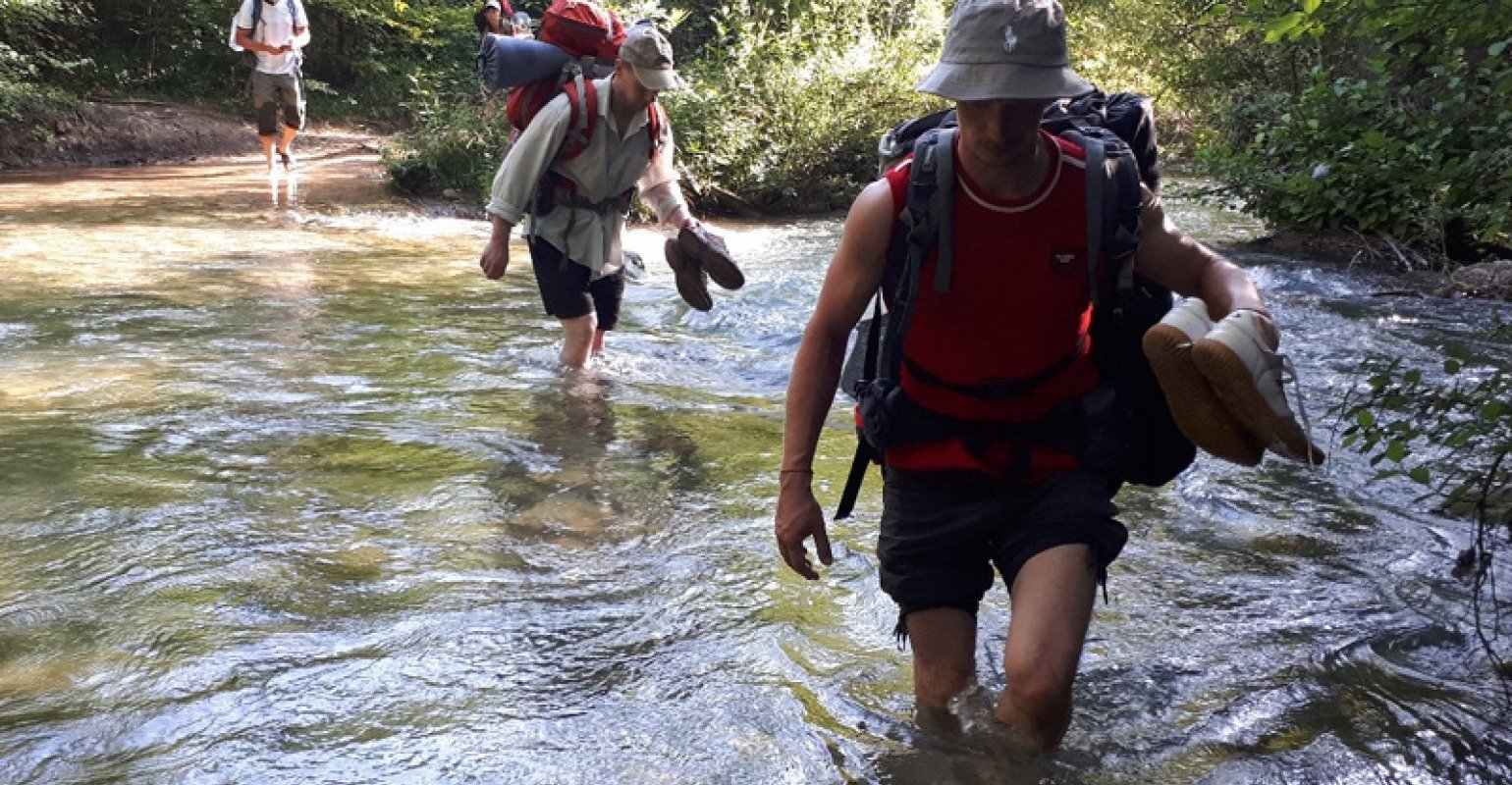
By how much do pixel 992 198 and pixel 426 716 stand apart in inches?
84.6

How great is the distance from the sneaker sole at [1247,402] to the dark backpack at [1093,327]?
1.22ft

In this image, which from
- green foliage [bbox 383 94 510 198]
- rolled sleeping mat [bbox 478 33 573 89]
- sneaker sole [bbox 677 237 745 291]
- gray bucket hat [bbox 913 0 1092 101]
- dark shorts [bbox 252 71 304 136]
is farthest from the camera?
green foliage [bbox 383 94 510 198]

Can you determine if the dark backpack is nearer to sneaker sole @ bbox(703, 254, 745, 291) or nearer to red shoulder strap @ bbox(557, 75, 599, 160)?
red shoulder strap @ bbox(557, 75, 599, 160)

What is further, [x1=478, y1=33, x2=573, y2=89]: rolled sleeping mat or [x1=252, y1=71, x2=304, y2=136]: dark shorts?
[x1=252, y1=71, x2=304, y2=136]: dark shorts

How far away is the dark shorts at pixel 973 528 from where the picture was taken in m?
3.33

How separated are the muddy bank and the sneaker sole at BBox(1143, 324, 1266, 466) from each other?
1729 cm

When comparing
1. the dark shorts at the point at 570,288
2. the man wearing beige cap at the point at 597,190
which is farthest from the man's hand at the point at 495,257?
the dark shorts at the point at 570,288

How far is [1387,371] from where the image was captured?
161 inches

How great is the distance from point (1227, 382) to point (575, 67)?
463cm

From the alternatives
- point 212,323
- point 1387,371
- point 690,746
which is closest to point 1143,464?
point 1387,371

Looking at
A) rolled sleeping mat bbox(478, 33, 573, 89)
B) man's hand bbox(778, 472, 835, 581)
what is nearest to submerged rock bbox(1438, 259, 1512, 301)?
rolled sleeping mat bbox(478, 33, 573, 89)

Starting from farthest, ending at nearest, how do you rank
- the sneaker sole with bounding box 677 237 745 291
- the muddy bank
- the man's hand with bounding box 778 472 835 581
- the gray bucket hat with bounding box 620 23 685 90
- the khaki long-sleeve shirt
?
the muddy bank
the sneaker sole with bounding box 677 237 745 291
the khaki long-sleeve shirt
the gray bucket hat with bounding box 620 23 685 90
the man's hand with bounding box 778 472 835 581

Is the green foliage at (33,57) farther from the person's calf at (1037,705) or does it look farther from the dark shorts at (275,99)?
the person's calf at (1037,705)

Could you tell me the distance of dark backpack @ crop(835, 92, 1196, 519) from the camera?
3285 mm
